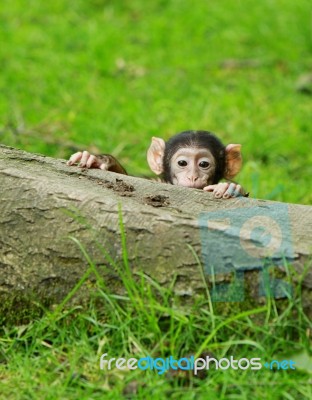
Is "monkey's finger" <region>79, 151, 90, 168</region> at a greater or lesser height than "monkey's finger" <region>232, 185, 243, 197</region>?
greater

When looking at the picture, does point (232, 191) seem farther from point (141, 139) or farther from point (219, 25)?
point (219, 25)

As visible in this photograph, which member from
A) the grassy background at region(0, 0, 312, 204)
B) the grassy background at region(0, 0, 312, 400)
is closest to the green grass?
the grassy background at region(0, 0, 312, 400)

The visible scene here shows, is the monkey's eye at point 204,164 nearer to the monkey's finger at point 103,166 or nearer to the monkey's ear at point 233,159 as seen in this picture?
the monkey's ear at point 233,159

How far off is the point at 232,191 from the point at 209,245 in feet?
2.89

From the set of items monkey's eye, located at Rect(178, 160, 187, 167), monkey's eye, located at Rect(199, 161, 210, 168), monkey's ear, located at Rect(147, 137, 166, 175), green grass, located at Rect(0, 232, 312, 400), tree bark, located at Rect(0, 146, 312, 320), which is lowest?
green grass, located at Rect(0, 232, 312, 400)

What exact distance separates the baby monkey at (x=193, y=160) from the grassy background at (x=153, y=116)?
0.64m

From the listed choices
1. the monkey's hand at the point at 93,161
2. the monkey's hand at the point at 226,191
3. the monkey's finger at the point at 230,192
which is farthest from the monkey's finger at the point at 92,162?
the monkey's finger at the point at 230,192

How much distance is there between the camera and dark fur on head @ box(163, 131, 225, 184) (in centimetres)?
610

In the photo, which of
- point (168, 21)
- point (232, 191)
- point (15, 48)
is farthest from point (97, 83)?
point (232, 191)

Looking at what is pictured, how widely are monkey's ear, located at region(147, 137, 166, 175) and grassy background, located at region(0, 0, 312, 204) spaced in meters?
0.85

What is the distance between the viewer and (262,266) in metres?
3.84

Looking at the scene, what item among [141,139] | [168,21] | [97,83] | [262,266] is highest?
[168,21]

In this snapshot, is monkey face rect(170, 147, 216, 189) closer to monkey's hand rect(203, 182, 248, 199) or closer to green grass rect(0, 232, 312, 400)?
monkey's hand rect(203, 182, 248, 199)

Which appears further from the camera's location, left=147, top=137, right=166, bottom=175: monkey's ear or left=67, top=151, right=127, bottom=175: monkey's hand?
left=147, top=137, right=166, bottom=175: monkey's ear
